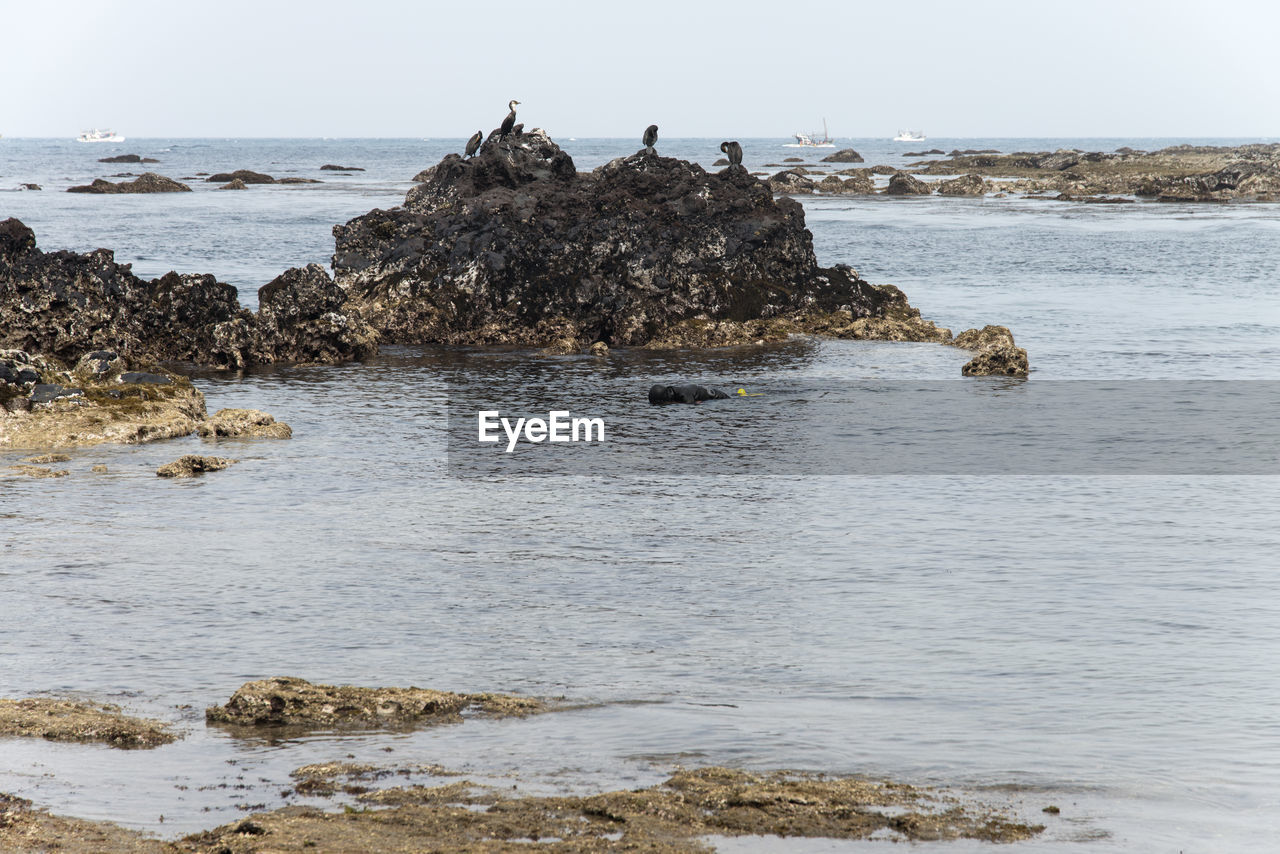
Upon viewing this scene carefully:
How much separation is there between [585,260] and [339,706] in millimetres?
28017

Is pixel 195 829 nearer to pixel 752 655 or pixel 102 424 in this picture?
pixel 752 655

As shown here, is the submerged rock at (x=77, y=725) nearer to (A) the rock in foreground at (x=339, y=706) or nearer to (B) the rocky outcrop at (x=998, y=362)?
(A) the rock in foreground at (x=339, y=706)

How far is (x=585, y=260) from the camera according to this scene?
125 ft

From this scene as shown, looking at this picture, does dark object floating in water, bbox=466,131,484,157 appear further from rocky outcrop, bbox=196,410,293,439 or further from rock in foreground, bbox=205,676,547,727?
rock in foreground, bbox=205,676,547,727

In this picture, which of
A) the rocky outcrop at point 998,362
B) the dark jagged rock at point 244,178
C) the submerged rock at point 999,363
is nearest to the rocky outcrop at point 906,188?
the dark jagged rock at point 244,178

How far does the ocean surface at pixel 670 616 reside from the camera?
1002 cm

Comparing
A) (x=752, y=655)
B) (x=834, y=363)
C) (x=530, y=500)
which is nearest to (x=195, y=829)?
(x=752, y=655)

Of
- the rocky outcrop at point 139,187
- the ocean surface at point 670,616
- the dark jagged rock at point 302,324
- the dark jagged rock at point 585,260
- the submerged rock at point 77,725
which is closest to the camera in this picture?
the ocean surface at point 670,616

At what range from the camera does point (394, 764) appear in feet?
32.7

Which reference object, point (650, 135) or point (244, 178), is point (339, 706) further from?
point (244, 178)

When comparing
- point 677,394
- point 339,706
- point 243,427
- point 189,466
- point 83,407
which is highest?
point 83,407

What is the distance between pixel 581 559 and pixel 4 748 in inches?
318

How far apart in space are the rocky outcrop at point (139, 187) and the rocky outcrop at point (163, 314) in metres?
92.7

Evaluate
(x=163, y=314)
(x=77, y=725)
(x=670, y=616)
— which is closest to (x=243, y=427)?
(x=163, y=314)
